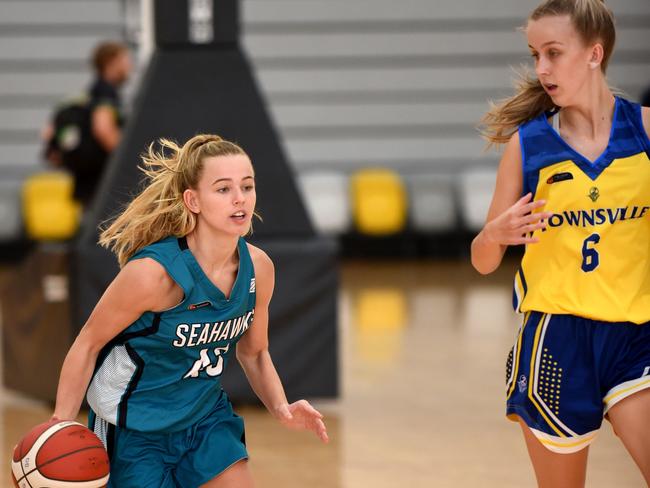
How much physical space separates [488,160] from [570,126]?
37.5ft

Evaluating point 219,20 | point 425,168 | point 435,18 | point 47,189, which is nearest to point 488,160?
point 425,168

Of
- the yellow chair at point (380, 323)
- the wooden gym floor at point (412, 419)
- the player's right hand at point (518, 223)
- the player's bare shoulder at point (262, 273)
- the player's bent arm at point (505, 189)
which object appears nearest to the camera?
the player's right hand at point (518, 223)

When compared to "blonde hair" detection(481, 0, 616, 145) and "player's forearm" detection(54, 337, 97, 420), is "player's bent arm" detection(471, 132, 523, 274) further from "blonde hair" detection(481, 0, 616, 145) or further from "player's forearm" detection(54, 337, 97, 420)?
"player's forearm" detection(54, 337, 97, 420)

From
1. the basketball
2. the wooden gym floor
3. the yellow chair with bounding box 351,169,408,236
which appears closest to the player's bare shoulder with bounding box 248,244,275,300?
the basketball

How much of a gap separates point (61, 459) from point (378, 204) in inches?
418

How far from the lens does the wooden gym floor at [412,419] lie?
5391mm

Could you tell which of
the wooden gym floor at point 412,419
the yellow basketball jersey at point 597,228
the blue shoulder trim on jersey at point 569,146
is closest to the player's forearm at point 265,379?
the yellow basketball jersey at point 597,228

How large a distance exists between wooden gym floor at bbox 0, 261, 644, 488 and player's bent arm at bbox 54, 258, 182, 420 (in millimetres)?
2009

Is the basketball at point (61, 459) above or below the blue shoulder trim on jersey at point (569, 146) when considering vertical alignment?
below

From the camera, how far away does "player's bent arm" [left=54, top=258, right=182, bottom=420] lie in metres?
3.35

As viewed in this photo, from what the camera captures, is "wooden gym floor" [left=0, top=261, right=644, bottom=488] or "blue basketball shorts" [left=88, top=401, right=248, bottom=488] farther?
"wooden gym floor" [left=0, top=261, right=644, bottom=488]

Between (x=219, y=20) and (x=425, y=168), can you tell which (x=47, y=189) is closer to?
(x=425, y=168)

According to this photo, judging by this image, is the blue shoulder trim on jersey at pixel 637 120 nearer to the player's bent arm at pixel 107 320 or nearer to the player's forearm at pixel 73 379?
the player's bent arm at pixel 107 320

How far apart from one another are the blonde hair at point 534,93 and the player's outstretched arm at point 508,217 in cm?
8
